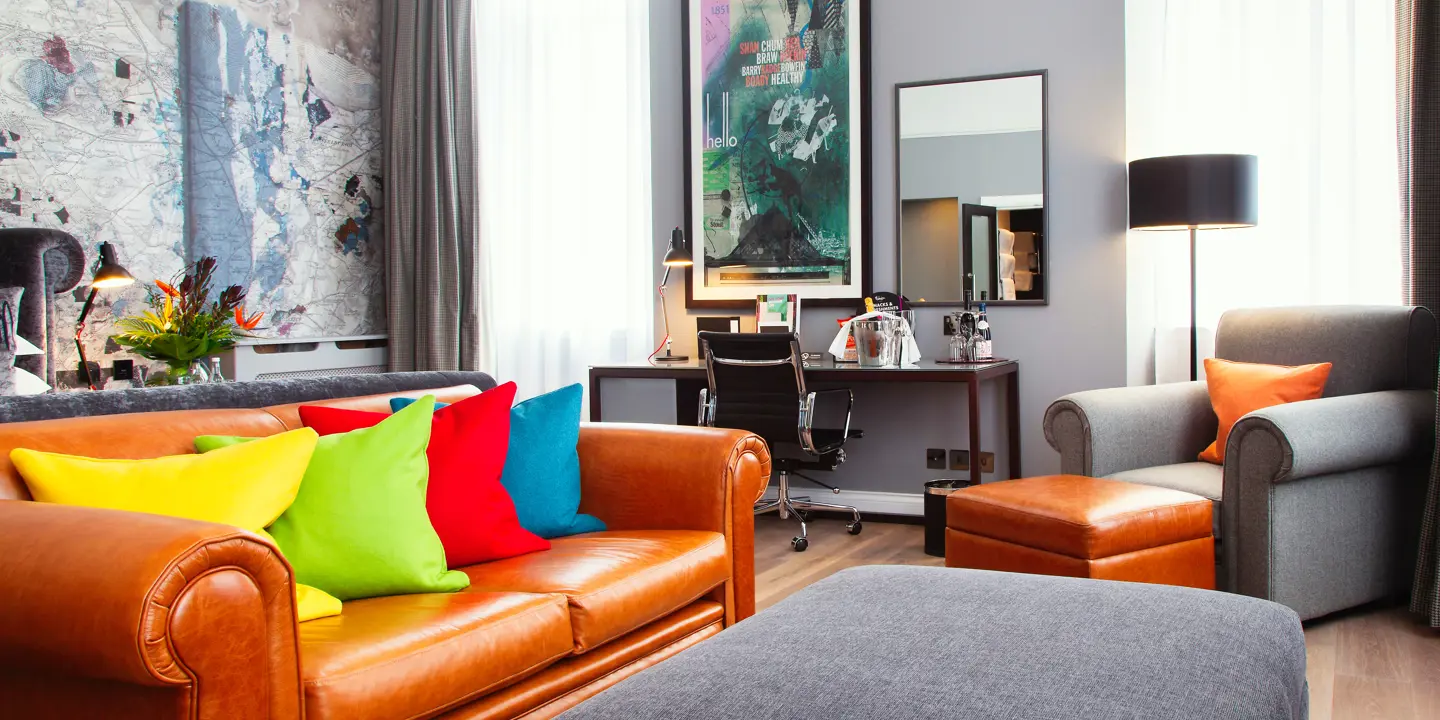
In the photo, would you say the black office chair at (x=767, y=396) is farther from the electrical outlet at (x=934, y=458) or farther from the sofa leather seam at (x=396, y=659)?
the sofa leather seam at (x=396, y=659)

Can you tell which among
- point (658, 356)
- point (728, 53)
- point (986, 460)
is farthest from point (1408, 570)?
point (728, 53)

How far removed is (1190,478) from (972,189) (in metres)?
1.72

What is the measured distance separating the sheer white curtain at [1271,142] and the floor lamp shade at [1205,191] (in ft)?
1.07

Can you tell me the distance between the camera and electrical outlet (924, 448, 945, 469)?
178 inches

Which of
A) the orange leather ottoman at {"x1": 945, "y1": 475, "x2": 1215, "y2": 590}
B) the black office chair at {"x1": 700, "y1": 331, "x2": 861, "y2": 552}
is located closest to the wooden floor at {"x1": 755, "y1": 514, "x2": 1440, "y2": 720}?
the black office chair at {"x1": 700, "y1": 331, "x2": 861, "y2": 552}

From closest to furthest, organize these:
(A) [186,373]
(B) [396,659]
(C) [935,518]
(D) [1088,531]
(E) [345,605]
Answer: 1. (B) [396,659]
2. (E) [345,605]
3. (D) [1088,531]
4. (A) [186,373]
5. (C) [935,518]

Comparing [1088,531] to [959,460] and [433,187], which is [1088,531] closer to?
[959,460]

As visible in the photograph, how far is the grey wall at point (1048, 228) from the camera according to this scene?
4.20 meters

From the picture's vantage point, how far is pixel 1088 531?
102 inches

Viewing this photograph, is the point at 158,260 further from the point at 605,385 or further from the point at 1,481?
the point at 1,481

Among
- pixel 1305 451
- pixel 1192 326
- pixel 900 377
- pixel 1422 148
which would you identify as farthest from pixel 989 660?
pixel 1192 326

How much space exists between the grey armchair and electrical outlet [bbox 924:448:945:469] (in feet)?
3.84

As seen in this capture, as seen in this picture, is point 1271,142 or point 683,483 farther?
point 1271,142

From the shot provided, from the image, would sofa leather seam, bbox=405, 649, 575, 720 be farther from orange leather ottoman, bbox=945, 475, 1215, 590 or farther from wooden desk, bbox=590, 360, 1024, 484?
wooden desk, bbox=590, 360, 1024, 484
